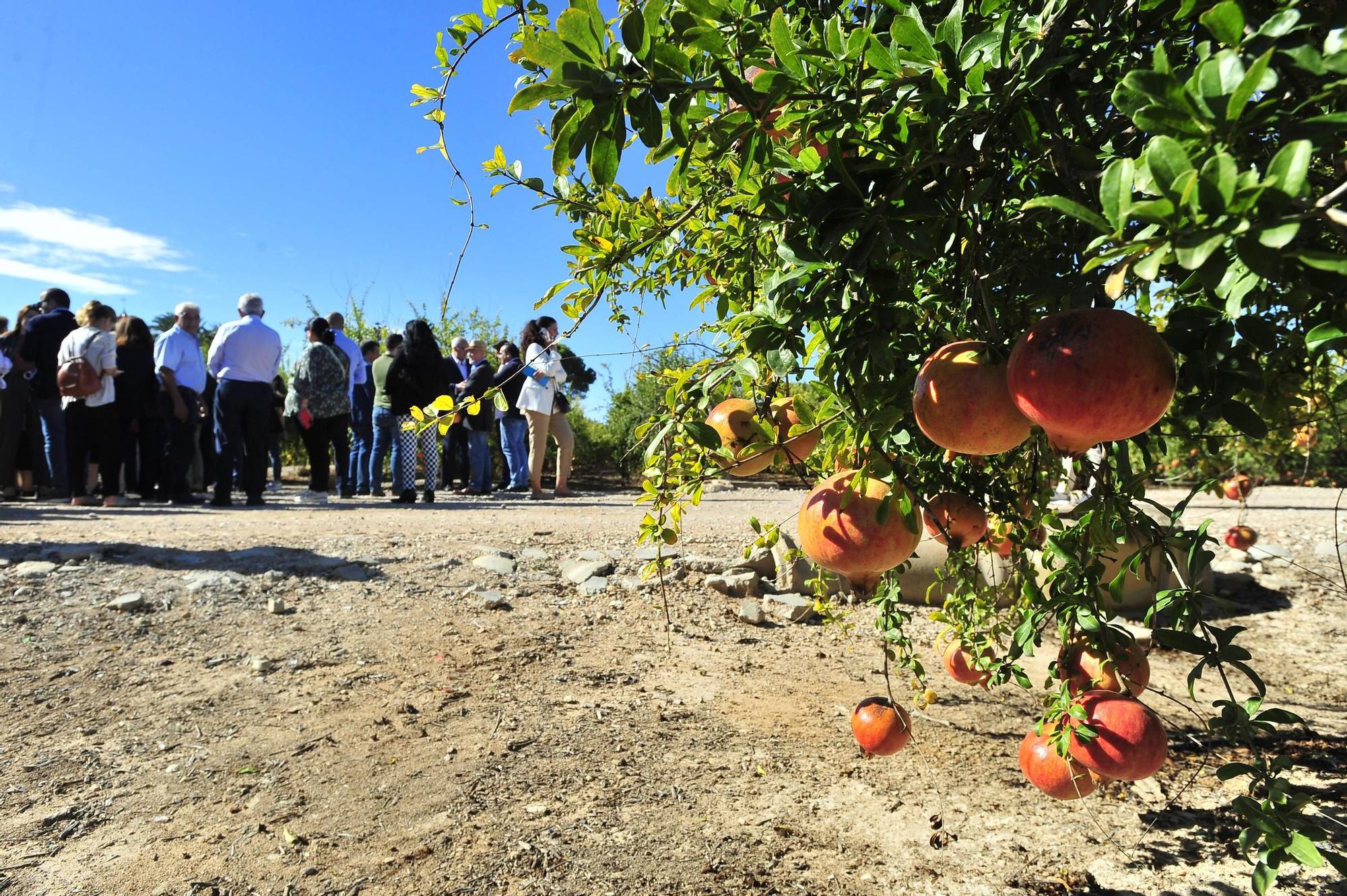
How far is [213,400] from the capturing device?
7.77 metres

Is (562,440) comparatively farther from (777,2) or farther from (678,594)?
(777,2)

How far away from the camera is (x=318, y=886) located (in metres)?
1.99

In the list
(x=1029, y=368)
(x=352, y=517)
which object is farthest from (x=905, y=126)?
(x=352, y=517)

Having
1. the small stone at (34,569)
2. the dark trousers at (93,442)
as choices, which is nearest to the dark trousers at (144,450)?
the dark trousers at (93,442)

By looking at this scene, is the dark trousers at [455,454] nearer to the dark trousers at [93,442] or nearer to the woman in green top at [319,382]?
the woman in green top at [319,382]

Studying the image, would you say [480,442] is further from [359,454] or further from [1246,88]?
[1246,88]

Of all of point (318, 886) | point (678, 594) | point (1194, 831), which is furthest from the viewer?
point (678, 594)

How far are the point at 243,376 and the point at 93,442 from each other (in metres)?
1.61

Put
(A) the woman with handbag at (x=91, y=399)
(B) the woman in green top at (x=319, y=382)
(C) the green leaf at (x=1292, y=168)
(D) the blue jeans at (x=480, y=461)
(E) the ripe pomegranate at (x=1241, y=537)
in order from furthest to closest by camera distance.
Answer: (D) the blue jeans at (x=480, y=461) < (B) the woman in green top at (x=319, y=382) < (A) the woman with handbag at (x=91, y=399) < (E) the ripe pomegranate at (x=1241, y=537) < (C) the green leaf at (x=1292, y=168)

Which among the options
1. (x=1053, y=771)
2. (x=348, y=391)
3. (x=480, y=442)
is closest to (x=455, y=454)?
(x=480, y=442)

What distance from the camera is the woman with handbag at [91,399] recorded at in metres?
6.42

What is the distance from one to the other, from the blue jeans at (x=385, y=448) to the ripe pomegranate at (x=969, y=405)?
732 centimetres

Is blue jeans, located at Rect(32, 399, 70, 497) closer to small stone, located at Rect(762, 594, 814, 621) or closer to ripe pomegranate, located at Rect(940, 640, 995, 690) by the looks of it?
small stone, located at Rect(762, 594, 814, 621)

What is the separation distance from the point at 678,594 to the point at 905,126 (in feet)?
11.1
